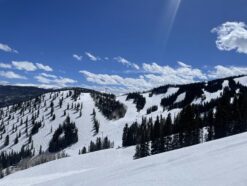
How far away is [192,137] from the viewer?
69688 mm

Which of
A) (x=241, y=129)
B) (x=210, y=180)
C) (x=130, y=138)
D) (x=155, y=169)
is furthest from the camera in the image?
(x=130, y=138)

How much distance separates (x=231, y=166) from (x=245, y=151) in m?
3.62

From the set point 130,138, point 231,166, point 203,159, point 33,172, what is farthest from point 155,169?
point 130,138

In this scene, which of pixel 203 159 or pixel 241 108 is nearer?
pixel 203 159

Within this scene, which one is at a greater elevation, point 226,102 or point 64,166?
point 226,102

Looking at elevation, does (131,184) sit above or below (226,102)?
below

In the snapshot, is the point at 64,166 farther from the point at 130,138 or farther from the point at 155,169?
the point at 155,169

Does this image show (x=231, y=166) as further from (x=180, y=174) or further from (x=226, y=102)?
(x=226, y=102)

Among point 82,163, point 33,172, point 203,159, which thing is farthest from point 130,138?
point 203,159

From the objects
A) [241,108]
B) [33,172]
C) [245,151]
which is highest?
[241,108]

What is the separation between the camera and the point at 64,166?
8294cm

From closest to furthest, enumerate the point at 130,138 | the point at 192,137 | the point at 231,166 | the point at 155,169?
the point at 231,166 < the point at 155,169 < the point at 192,137 < the point at 130,138

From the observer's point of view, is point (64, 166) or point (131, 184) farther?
point (64, 166)

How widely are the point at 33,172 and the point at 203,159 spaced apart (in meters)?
68.4
